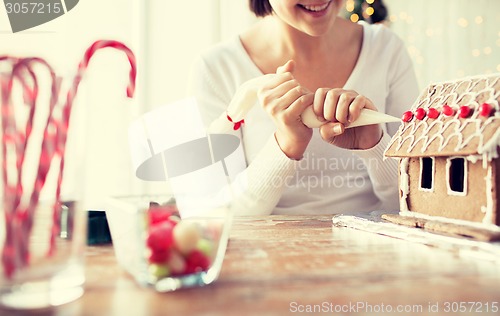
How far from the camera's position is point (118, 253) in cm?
63

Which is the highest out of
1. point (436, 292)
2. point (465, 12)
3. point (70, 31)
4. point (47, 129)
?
point (465, 12)

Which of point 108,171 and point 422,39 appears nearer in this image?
point 108,171

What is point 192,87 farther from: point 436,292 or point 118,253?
point 436,292

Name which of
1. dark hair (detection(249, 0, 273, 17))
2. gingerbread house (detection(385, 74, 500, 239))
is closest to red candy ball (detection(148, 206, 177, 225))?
gingerbread house (detection(385, 74, 500, 239))

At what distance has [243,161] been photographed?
5.19 feet

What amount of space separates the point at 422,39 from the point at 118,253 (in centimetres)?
311

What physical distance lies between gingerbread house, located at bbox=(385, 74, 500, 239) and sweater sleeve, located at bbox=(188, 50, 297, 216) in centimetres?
35

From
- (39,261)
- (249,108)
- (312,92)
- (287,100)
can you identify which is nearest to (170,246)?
(39,261)

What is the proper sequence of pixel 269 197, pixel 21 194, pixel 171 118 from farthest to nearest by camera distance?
pixel 171 118, pixel 269 197, pixel 21 194

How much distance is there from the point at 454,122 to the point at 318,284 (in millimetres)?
454

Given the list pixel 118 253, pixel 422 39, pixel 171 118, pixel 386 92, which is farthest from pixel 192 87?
pixel 422 39

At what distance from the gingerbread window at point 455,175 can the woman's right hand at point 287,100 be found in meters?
0.32

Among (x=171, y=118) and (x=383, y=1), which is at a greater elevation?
(x=383, y=1)

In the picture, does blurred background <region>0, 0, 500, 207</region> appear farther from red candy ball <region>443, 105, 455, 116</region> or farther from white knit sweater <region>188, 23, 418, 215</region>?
red candy ball <region>443, 105, 455, 116</region>
